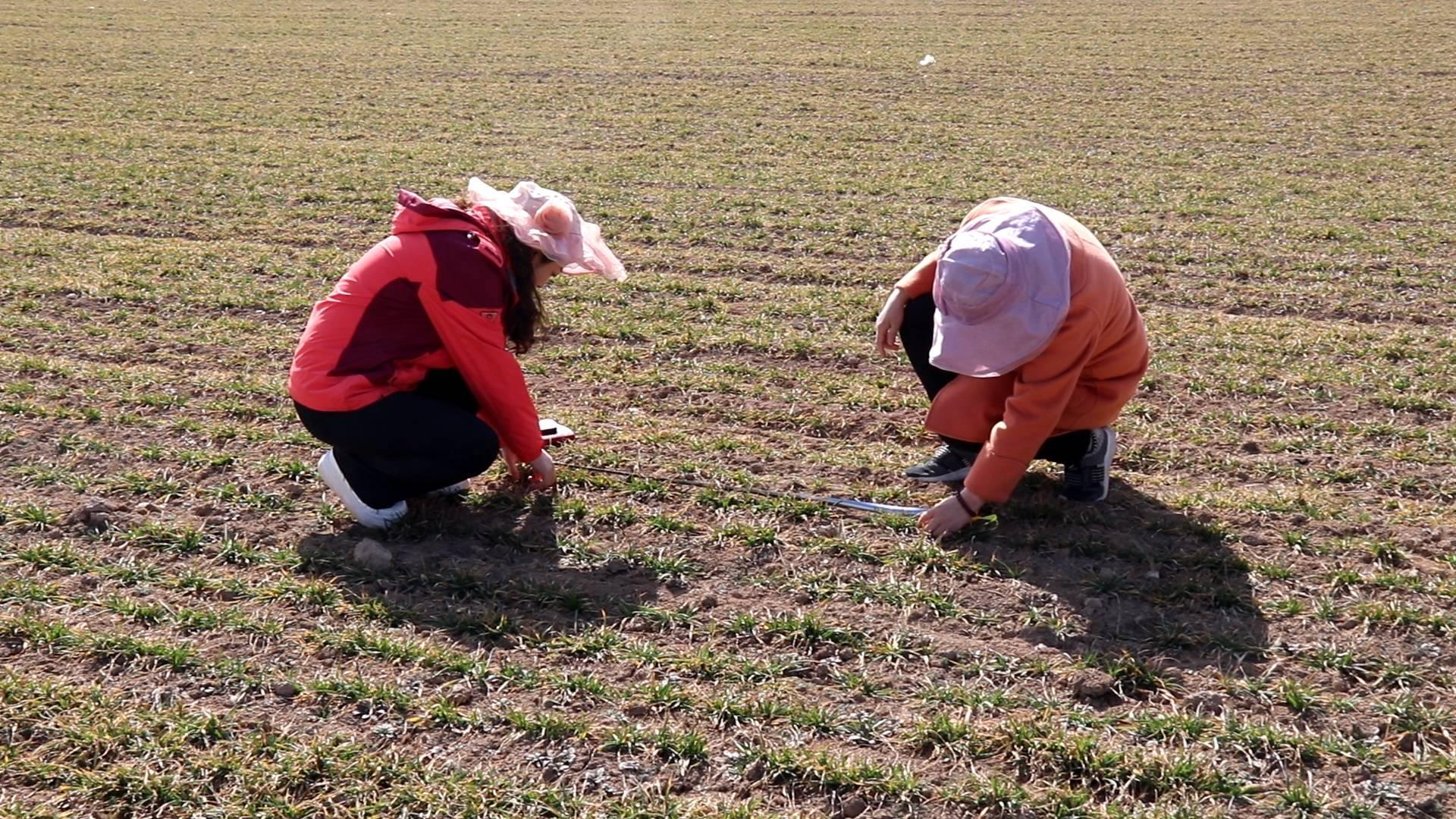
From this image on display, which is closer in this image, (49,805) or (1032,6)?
(49,805)

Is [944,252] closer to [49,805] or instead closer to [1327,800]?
[1327,800]

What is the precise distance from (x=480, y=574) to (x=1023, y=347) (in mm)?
1879

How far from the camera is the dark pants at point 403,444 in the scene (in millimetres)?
4262

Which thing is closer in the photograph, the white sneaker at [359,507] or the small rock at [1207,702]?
the small rock at [1207,702]

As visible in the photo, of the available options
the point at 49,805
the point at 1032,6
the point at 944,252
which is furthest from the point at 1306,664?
the point at 1032,6

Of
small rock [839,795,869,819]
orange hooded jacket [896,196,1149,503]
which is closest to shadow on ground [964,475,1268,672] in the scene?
orange hooded jacket [896,196,1149,503]

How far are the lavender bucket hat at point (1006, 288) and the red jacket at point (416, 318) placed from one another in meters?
1.48

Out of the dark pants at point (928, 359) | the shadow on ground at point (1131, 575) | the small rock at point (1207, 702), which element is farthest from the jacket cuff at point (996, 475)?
the small rock at point (1207, 702)

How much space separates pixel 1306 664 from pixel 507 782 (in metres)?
2.22

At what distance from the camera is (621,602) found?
3928mm

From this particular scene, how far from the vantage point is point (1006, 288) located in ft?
12.7

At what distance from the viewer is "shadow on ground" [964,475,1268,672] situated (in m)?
3.65

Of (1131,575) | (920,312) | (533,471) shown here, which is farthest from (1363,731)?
(533,471)

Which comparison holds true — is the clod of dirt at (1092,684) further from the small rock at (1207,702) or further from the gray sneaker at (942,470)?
the gray sneaker at (942,470)
